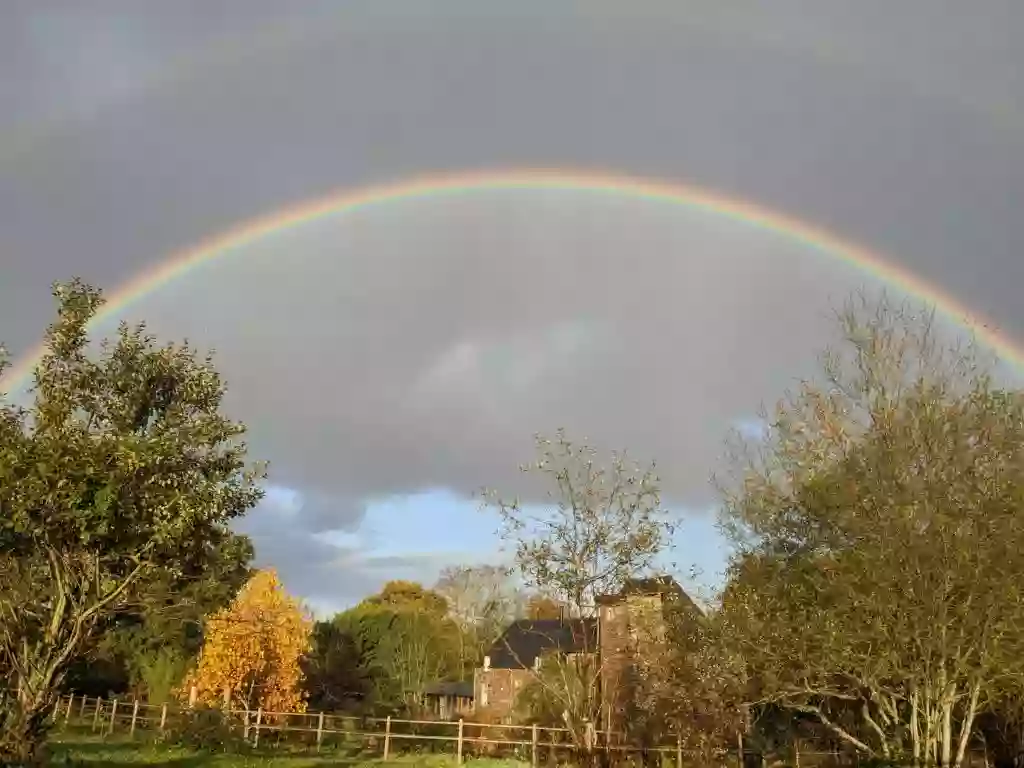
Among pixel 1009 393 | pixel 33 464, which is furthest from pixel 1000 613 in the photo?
pixel 33 464

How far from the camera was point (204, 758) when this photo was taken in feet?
73.7

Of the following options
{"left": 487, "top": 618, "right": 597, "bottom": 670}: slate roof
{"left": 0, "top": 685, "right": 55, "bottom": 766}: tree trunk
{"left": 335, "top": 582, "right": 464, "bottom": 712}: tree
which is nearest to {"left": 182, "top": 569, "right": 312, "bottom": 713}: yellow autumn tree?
{"left": 487, "top": 618, "right": 597, "bottom": 670}: slate roof

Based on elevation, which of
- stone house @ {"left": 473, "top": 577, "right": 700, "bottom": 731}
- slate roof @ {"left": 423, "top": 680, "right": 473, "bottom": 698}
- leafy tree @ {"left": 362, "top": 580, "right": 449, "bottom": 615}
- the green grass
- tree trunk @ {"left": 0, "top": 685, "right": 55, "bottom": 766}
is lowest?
the green grass

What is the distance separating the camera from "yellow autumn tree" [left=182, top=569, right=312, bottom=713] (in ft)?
116

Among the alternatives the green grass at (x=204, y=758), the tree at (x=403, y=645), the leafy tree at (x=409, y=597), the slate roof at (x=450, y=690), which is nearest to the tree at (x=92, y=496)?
the green grass at (x=204, y=758)

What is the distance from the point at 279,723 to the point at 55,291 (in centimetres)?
2442

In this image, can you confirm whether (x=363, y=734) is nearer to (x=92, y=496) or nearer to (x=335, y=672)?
(x=92, y=496)

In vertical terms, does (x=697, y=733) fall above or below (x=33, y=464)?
below

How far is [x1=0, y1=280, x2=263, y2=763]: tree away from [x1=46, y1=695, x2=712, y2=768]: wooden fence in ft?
42.9

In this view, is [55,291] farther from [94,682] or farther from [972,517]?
[94,682]

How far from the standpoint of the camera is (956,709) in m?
16.9

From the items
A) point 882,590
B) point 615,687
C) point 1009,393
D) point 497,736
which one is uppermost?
point 1009,393

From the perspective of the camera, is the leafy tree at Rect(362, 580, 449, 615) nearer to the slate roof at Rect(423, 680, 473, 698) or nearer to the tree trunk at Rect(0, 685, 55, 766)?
the slate roof at Rect(423, 680, 473, 698)

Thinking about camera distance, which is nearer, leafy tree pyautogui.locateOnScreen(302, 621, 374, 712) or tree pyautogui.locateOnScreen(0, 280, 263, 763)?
tree pyautogui.locateOnScreen(0, 280, 263, 763)
